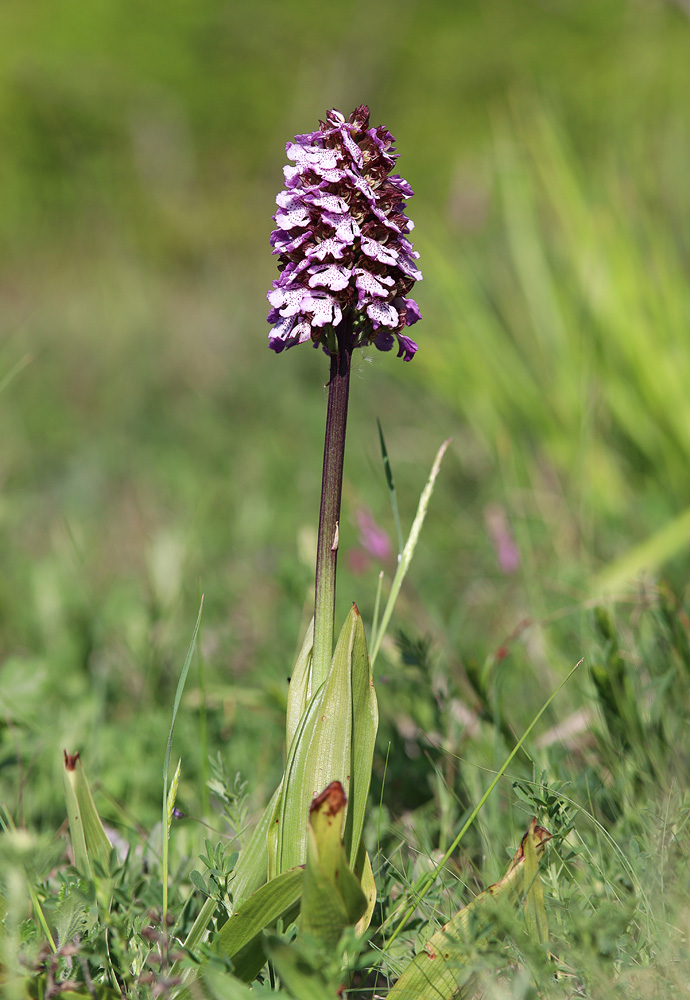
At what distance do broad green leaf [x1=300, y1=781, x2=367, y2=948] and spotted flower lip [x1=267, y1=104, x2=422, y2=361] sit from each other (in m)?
0.52

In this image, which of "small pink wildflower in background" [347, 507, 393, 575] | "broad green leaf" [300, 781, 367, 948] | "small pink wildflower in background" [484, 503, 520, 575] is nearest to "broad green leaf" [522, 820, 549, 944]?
"broad green leaf" [300, 781, 367, 948]

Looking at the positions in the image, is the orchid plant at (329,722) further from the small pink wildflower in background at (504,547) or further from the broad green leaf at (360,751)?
the small pink wildflower in background at (504,547)

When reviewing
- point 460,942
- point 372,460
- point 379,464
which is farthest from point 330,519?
point 379,464

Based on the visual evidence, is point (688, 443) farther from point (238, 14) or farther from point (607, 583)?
point (238, 14)

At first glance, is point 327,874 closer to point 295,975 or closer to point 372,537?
point 295,975

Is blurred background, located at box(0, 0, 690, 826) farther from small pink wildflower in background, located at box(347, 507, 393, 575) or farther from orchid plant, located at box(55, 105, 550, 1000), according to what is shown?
orchid plant, located at box(55, 105, 550, 1000)

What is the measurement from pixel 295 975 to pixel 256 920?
0.12 metres

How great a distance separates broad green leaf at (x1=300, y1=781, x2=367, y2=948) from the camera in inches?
32.6

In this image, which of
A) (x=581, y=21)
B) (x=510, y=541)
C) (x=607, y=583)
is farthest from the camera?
(x=581, y=21)

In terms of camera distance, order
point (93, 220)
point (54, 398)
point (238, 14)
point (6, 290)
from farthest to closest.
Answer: point (238, 14) < point (93, 220) < point (6, 290) < point (54, 398)

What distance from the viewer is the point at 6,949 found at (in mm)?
787

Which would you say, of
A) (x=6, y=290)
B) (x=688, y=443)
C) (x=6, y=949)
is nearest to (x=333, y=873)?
(x=6, y=949)

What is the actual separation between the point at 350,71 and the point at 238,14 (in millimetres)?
2466

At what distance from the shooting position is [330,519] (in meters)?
0.97
